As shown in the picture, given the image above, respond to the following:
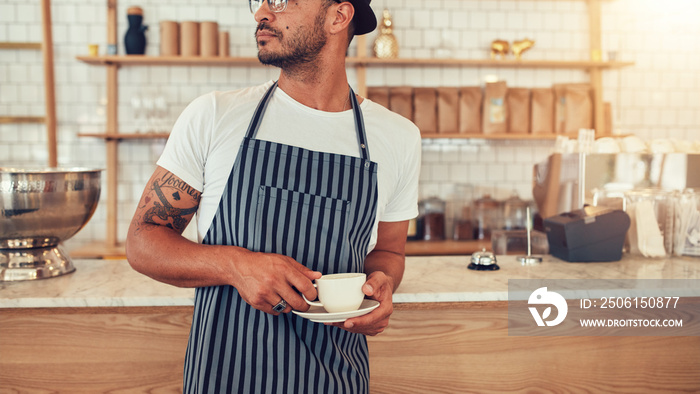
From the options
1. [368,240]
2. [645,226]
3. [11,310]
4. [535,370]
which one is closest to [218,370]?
[368,240]

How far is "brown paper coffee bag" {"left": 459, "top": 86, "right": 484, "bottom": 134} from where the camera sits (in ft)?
13.0

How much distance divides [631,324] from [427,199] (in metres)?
2.36

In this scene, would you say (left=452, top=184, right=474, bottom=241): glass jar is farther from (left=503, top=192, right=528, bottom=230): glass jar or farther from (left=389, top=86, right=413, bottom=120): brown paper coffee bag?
(left=389, top=86, right=413, bottom=120): brown paper coffee bag

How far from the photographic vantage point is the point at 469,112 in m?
3.95

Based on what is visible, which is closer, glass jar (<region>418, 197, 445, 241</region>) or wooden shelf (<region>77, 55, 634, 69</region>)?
wooden shelf (<region>77, 55, 634, 69</region>)

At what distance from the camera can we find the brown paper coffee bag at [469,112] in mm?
3947

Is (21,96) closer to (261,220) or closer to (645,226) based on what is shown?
(261,220)

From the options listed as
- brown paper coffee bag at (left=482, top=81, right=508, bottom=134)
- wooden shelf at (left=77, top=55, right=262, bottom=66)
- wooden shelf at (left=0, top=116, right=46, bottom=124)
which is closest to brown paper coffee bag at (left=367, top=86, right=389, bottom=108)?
brown paper coffee bag at (left=482, top=81, right=508, bottom=134)

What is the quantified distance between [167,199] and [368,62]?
284 centimetres

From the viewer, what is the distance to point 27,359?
1.63 m

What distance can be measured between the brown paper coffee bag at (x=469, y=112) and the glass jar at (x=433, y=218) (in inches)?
20.2

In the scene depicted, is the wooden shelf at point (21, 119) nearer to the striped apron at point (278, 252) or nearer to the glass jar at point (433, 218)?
the glass jar at point (433, 218)

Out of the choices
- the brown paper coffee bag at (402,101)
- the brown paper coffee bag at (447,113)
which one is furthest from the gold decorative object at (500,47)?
the brown paper coffee bag at (402,101)

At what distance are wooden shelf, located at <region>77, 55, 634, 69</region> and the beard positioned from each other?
97.8 inches
